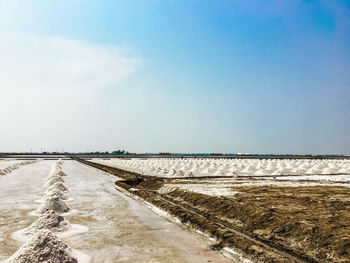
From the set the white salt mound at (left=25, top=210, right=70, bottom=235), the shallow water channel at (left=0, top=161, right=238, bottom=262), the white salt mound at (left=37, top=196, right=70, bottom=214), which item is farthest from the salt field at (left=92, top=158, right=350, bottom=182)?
the white salt mound at (left=25, top=210, right=70, bottom=235)

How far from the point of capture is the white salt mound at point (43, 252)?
21.3 ft

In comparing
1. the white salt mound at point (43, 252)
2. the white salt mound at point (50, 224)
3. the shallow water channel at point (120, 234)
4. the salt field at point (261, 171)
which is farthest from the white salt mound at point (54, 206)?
the salt field at point (261, 171)

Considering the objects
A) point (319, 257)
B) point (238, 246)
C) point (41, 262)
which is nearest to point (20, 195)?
point (41, 262)

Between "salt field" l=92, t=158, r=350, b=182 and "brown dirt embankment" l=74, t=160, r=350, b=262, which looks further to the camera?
"salt field" l=92, t=158, r=350, b=182

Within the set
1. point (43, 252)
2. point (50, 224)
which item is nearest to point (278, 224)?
point (43, 252)

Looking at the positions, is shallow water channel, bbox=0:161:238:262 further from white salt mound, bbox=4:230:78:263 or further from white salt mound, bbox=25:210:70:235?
white salt mound, bbox=4:230:78:263

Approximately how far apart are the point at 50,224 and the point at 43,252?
3389 millimetres

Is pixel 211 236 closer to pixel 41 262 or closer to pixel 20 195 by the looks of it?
pixel 41 262

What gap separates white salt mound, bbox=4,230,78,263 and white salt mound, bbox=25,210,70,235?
9.19 feet

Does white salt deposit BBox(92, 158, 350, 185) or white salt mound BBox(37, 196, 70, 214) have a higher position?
white salt mound BBox(37, 196, 70, 214)

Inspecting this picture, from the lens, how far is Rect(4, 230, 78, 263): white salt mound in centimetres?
649

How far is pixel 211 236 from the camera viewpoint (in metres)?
9.56

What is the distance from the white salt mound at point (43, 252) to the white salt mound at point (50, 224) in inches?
110

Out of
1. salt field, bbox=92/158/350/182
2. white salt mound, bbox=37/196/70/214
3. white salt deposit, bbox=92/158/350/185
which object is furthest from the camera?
white salt deposit, bbox=92/158/350/185
